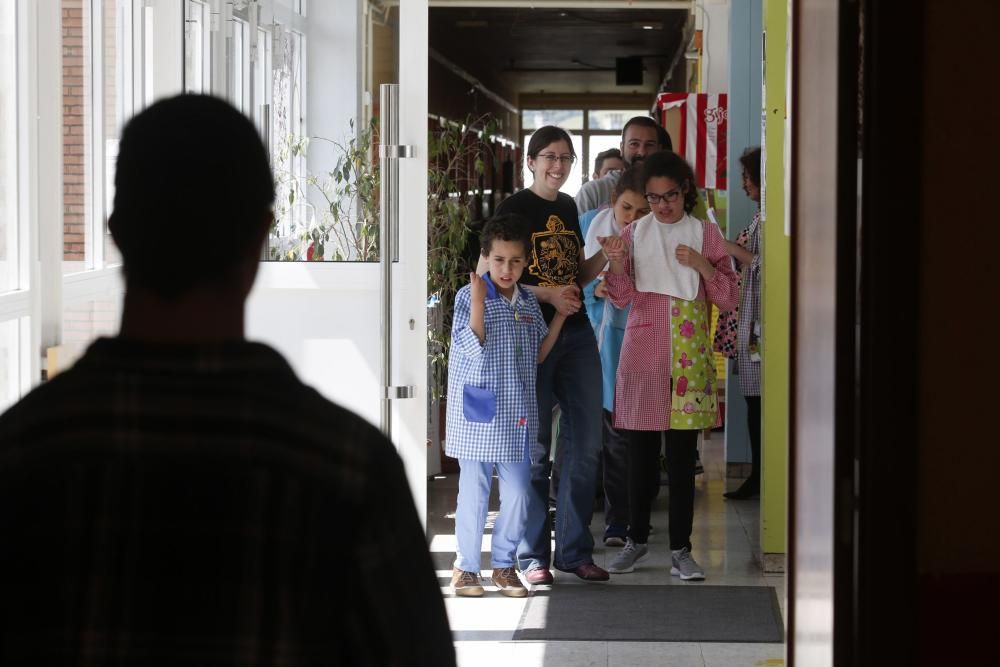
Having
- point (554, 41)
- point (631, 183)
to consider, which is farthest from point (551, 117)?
point (631, 183)

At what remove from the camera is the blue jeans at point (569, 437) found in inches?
176

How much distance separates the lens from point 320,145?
3.83 metres

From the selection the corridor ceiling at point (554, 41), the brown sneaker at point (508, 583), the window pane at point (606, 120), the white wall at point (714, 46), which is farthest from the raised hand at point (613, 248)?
the window pane at point (606, 120)

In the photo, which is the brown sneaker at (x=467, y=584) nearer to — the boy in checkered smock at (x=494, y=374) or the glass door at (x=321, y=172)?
the boy in checkered smock at (x=494, y=374)

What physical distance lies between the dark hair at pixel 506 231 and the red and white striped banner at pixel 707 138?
2.43m

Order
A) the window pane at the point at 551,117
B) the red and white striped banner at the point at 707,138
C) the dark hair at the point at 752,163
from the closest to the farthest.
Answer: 1. the dark hair at the point at 752,163
2. the red and white striped banner at the point at 707,138
3. the window pane at the point at 551,117

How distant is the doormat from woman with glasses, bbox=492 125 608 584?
0.59ft

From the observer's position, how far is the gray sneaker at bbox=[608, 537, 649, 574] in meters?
4.77

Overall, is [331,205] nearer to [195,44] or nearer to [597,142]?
[195,44]

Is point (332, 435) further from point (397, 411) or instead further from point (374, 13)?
point (374, 13)

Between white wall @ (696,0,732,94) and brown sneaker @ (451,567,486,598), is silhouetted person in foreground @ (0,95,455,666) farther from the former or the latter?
white wall @ (696,0,732,94)

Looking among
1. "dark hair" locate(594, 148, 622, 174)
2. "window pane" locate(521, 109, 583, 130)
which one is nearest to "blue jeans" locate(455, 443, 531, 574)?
"dark hair" locate(594, 148, 622, 174)

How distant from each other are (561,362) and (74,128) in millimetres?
1732

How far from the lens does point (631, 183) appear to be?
4898 millimetres
